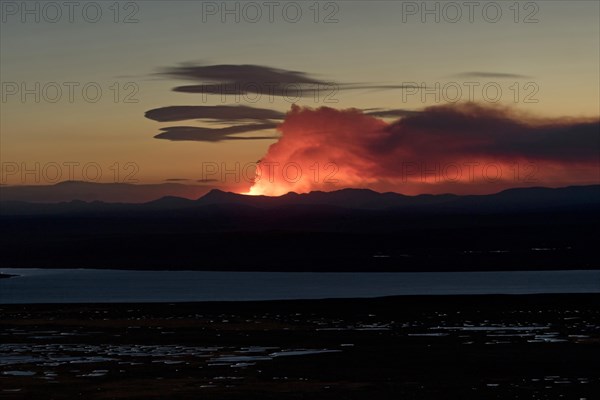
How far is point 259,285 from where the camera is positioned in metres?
97.7

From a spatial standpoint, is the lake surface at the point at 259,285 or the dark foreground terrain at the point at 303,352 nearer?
the dark foreground terrain at the point at 303,352

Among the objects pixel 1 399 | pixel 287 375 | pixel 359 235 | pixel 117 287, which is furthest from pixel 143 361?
pixel 359 235

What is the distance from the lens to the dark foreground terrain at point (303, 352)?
113ft

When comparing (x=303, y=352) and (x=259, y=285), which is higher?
(x=259, y=285)

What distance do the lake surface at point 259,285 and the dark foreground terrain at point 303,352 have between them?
12.4 meters

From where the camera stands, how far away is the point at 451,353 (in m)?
43.0

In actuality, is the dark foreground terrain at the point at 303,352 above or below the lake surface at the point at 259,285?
below

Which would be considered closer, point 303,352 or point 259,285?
point 303,352

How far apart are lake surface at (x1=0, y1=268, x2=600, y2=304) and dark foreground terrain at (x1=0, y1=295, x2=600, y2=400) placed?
12.4m

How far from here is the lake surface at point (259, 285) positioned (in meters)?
80.7

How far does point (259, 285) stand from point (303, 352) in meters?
53.9

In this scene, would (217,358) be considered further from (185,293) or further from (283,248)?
(283,248)

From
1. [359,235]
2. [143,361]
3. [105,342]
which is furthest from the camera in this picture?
[359,235]

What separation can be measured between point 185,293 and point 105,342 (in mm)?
36794
